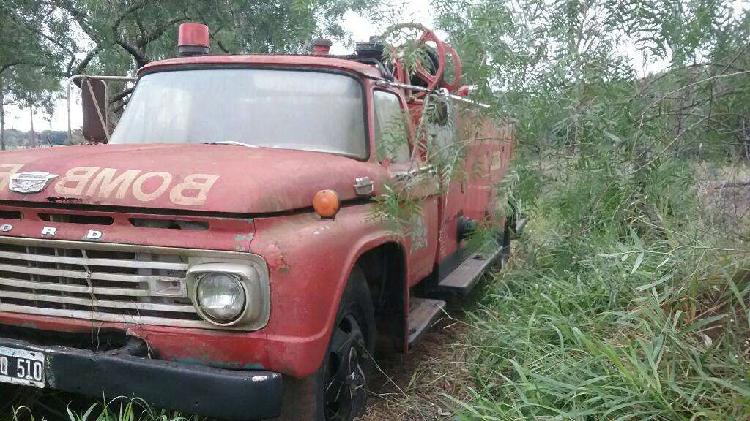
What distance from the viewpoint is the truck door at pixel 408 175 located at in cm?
368

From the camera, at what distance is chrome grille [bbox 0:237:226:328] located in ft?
8.45

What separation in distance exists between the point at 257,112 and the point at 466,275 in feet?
7.61

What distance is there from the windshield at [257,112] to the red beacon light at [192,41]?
2.18 ft

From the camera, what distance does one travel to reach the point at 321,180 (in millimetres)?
3031

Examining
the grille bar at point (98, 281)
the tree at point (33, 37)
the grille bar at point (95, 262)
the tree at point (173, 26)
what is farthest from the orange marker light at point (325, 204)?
the tree at point (33, 37)

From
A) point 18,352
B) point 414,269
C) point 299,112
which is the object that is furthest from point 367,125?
point 18,352

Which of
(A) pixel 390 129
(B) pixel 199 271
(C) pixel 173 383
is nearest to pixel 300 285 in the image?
(B) pixel 199 271

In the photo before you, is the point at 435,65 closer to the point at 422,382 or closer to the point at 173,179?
the point at 422,382

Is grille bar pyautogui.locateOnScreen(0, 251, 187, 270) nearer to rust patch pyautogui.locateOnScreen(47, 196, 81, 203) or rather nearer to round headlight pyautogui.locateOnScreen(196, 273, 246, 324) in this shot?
round headlight pyautogui.locateOnScreen(196, 273, 246, 324)

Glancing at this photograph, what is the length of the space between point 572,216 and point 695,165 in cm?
71

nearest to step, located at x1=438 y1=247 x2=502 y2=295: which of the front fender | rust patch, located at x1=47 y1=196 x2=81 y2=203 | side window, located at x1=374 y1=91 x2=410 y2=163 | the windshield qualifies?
side window, located at x1=374 y1=91 x2=410 y2=163

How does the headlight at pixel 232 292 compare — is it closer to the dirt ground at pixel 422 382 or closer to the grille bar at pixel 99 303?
the grille bar at pixel 99 303

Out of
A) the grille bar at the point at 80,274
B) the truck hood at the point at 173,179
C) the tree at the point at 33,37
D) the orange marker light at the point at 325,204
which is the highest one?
the tree at the point at 33,37

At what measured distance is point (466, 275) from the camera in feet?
17.2
